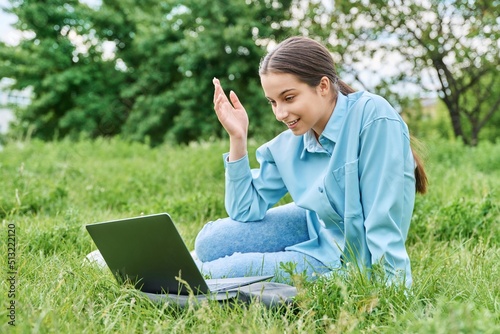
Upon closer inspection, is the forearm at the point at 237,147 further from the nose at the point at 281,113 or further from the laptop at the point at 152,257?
the laptop at the point at 152,257

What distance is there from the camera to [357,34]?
1189cm

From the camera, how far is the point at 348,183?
2.66 metres

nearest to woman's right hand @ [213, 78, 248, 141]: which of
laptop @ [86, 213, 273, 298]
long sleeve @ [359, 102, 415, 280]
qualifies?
long sleeve @ [359, 102, 415, 280]

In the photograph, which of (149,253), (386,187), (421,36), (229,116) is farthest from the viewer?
(421,36)

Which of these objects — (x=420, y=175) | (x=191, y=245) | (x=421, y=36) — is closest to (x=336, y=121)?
(x=420, y=175)

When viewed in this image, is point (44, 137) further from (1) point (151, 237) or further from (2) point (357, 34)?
(1) point (151, 237)

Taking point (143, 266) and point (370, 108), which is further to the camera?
point (370, 108)

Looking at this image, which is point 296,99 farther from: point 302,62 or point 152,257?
point 152,257

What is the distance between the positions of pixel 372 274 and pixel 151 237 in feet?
2.86

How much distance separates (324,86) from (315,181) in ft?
1.48

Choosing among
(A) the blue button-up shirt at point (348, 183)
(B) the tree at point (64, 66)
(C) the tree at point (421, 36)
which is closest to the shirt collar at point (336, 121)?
(A) the blue button-up shirt at point (348, 183)

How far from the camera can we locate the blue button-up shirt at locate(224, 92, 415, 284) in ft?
8.39

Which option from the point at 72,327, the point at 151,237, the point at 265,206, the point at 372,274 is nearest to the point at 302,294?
the point at 372,274

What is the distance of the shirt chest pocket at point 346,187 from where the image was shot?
266cm
